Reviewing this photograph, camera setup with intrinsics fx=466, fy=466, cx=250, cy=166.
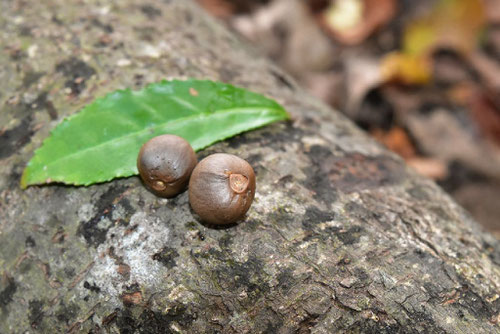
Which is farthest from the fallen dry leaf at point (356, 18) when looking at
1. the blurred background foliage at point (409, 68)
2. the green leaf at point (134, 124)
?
the green leaf at point (134, 124)

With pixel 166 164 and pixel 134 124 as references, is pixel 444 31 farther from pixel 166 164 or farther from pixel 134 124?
pixel 166 164

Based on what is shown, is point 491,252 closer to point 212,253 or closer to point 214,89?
point 212,253

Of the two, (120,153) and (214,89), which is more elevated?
(214,89)

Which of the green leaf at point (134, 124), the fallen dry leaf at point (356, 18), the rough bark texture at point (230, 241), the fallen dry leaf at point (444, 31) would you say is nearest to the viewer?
the rough bark texture at point (230, 241)

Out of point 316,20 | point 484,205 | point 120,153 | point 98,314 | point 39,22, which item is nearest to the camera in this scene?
point 98,314

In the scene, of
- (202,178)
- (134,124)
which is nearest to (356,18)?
(134,124)

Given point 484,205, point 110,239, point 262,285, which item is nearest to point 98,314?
point 110,239

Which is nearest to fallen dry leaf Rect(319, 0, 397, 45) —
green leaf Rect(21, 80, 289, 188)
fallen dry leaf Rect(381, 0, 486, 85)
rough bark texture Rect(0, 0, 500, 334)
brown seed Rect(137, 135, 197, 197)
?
fallen dry leaf Rect(381, 0, 486, 85)

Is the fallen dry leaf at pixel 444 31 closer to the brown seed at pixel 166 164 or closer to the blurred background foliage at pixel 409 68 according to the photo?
the blurred background foliage at pixel 409 68

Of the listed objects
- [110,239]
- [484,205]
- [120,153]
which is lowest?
[484,205]

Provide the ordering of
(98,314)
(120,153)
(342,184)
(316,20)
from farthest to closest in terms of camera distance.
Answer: (316,20), (342,184), (120,153), (98,314)
